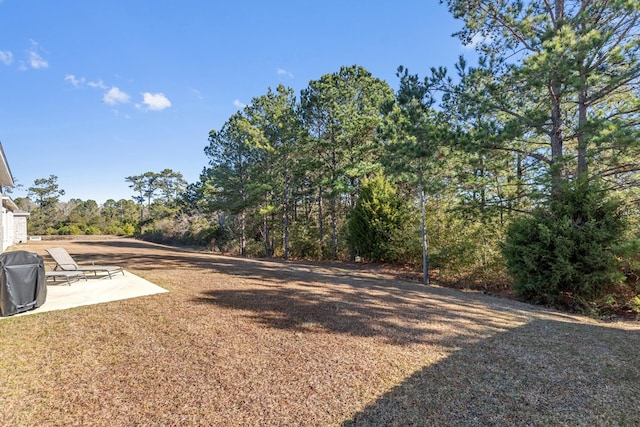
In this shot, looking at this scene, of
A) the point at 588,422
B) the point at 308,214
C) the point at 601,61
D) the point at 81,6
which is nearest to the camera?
the point at 588,422

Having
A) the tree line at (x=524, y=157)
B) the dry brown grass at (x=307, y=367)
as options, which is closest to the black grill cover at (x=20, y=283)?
the dry brown grass at (x=307, y=367)

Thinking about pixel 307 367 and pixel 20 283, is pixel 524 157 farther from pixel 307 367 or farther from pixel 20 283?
pixel 20 283

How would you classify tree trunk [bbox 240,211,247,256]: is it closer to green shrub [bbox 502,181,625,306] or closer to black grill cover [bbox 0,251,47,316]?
black grill cover [bbox 0,251,47,316]

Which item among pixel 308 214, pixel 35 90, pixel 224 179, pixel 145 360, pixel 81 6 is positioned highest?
pixel 81 6

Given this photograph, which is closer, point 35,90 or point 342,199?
point 35,90

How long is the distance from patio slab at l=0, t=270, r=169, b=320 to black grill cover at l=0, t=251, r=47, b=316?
0.39 feet

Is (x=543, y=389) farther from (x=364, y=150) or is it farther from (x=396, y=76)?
(x=364, y=150)

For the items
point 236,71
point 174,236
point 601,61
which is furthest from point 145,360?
point 174,236

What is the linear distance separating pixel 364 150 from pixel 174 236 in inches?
830

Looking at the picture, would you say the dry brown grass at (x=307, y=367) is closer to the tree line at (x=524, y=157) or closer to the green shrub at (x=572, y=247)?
the green shrub at (x=572, y=247)

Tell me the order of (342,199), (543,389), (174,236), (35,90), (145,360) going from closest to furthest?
(543,389) → (145,360) → (35,90) → (342,199) → (174,236)

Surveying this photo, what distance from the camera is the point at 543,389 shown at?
2.53 metres

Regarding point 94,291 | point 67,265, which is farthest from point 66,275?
point 94,291

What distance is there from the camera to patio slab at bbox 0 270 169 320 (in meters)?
4.77
